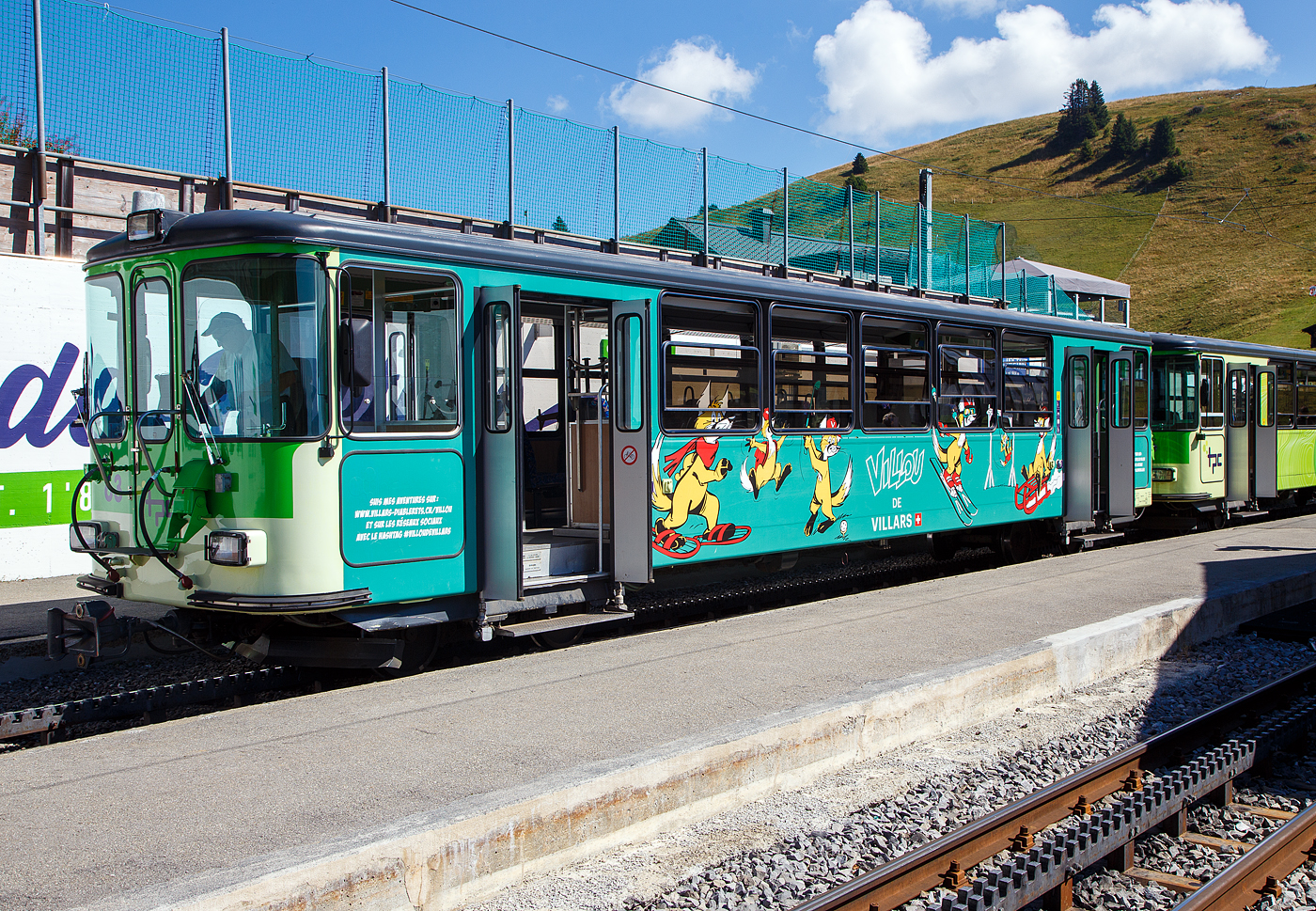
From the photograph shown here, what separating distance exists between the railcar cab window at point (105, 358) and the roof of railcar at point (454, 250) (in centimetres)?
22

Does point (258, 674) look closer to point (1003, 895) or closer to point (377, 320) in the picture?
point (377, 320)

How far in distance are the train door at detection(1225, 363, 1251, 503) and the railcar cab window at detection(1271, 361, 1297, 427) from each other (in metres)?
1.30

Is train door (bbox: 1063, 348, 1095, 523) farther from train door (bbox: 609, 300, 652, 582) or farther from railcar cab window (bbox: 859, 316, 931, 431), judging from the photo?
train door (bbox: 609, 300, 652, 582)

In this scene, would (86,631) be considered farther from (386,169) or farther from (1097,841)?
(386,169)

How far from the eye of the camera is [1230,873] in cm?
436

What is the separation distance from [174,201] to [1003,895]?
39.9 feet

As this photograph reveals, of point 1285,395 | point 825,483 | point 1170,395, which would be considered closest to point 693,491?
point 825,483

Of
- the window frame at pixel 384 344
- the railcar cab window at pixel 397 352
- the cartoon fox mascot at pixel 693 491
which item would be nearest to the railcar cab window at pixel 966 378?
the cartoon fox mascot at pixel 693 491

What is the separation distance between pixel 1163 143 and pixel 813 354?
4823 inches

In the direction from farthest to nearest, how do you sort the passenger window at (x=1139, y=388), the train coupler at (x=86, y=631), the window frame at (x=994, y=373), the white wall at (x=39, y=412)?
the passenger window at (x=1139, y=388)
the white wall at (x=39, y=412)
the window frame at (x=994, y=373)
the train coupler at (x=86, y=631)

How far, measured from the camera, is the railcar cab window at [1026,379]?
39.8 ft

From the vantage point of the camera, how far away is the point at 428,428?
699 centimetres

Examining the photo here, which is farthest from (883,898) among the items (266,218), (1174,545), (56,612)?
(1174,545)

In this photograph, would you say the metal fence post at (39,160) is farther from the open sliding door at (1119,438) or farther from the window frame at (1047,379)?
the open sliding door at (1119,438)
